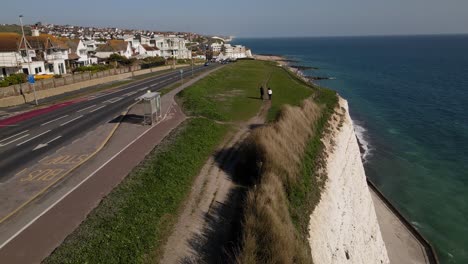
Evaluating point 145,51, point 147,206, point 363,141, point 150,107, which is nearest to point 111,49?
point 145,51

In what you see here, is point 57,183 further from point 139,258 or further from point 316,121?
point 316,121

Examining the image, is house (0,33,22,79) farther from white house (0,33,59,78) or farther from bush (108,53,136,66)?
bush (108,53,136,66)

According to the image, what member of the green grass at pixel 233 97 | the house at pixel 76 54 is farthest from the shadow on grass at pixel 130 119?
the house at pixel 76 54

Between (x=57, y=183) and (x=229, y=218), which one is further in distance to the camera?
(x=57, y=183)

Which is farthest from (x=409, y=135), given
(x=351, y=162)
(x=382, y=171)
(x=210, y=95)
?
(x=210, y=95)

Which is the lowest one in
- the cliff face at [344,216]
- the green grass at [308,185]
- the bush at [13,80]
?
the cliff face at [344,216]

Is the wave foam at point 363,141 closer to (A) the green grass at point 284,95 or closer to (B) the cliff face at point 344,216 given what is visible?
(A) the green grass at point 284,95
